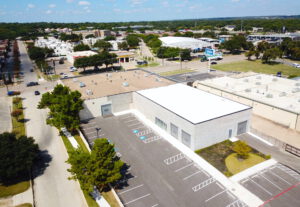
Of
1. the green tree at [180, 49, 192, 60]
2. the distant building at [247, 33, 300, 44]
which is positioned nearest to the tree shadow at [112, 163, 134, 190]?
the green tree at [180, 49, 192, 60]

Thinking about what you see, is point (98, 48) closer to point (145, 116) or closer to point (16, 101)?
point (16, 101)

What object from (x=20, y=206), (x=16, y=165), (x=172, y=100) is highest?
(x=172, y=100)

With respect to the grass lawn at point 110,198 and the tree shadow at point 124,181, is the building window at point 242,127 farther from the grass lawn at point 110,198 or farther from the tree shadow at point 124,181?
the grass lawn at point 110,198

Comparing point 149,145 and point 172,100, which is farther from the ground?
point 172,100

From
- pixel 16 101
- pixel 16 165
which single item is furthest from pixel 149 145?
pixel 16 101

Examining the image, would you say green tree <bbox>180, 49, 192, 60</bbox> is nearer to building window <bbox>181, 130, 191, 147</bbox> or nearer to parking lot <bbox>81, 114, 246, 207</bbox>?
parking lot <bbox>81, 114, 246, 207</bbox>

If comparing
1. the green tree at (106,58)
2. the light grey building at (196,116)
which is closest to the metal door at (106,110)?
the light grey building at (196,116)

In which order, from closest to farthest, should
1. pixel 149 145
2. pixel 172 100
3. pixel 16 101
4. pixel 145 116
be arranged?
pixel 149 145, pixel 172 100, pixel 145 116, pixel 16 101
